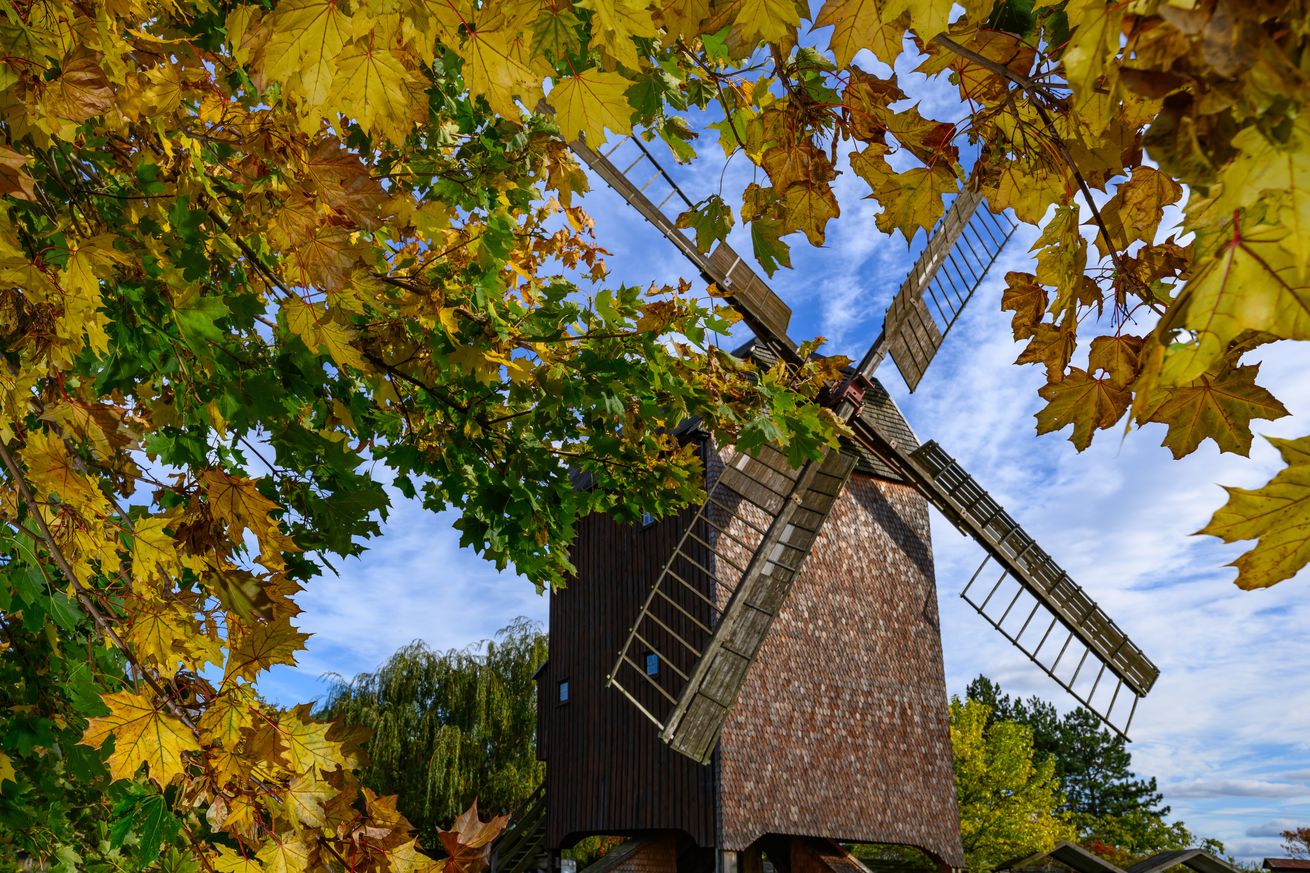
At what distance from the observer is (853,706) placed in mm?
12156

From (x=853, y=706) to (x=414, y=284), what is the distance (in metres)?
10.3

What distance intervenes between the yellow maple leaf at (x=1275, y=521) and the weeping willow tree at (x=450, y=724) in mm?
19511

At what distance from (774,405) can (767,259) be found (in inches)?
101

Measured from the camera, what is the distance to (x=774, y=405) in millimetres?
4930

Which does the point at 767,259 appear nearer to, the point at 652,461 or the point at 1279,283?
the point at 1279,283

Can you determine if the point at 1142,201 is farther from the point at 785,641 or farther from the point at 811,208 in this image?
the point at 785,641

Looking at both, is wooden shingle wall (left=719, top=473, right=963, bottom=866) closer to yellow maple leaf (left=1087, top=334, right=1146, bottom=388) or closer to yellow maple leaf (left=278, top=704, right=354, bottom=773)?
yellow maple leaf (left=278, top=704, right=354, bottom=773)

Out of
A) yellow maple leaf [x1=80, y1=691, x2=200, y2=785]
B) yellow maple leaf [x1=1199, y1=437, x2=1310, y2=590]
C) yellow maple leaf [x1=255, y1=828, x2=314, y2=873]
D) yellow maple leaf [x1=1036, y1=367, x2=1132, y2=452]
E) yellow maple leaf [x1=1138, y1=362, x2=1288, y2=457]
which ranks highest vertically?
yellow maple leaf [x1=1036, y1=367, x2=1132, y2=452]

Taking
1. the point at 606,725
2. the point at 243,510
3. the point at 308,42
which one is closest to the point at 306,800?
the point at 243,510

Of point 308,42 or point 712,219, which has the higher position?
point 712,219

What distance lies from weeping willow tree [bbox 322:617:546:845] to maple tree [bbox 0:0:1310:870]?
14.5 metres

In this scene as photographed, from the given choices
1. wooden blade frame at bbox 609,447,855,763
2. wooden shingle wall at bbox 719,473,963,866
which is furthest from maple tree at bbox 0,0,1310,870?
wooden shingle wall at bbox 719,473,963,866

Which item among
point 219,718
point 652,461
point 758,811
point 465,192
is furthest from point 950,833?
point 219,718

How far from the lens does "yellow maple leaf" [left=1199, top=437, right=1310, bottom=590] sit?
0.85 meters
